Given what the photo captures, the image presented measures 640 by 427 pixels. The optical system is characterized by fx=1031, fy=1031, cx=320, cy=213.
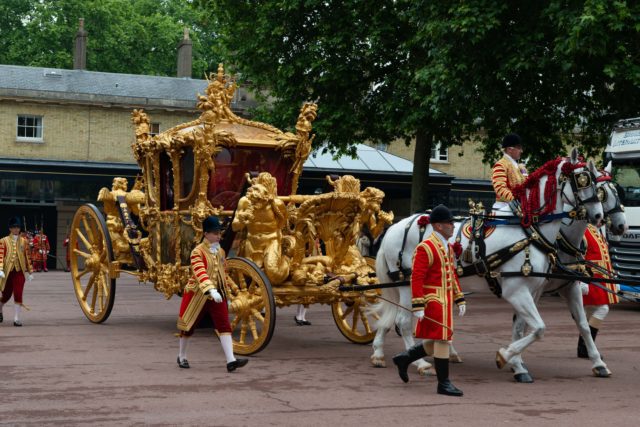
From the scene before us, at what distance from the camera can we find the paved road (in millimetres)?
8180

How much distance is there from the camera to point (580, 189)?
10.2 m

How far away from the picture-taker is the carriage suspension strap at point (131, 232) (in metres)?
15.0

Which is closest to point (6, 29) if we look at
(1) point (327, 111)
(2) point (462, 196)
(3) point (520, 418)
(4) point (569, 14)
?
(2) point (462, 196)

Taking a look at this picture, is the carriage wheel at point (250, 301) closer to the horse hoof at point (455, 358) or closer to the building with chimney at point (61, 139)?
the horse hoof at point (455, 358)

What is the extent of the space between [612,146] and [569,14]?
264 centimetres

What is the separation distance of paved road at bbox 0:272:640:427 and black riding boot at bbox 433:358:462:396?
89mm

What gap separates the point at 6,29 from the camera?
2216 inches

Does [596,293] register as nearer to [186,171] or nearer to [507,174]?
[507,174]

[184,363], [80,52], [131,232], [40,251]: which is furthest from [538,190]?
[80,52]

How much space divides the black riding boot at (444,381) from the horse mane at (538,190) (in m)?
2.06

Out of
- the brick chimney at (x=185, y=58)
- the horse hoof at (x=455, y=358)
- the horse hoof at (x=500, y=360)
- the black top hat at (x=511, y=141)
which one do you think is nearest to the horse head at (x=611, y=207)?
the black top hat at (x=511, y=141)

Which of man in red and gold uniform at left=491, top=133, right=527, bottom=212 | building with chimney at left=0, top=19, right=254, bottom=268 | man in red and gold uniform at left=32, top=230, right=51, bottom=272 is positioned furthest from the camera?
building with chimney at left=0, top=19, right=254, bottom=268

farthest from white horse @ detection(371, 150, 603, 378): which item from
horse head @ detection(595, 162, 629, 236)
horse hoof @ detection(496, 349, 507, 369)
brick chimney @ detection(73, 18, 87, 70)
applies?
brick chimney @ detection(73, 18, 87, 70)

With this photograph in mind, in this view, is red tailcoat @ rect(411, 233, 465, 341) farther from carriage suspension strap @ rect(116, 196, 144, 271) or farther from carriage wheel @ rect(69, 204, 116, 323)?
carriage wheel @ rect(69, 204, 116, 323)
